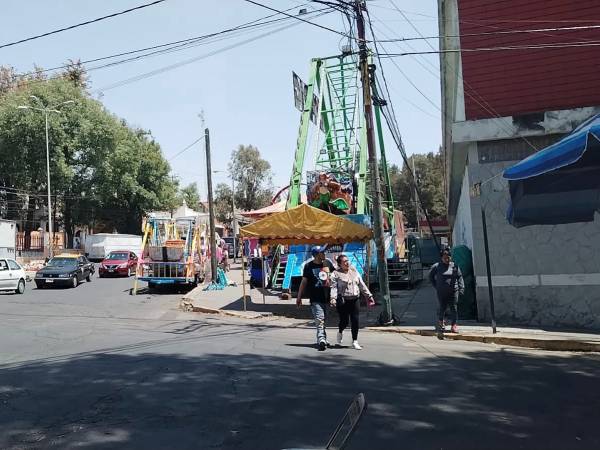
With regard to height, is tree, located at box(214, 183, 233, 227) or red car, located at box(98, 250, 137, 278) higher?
tree, located at box(214, 183, 233, 227)

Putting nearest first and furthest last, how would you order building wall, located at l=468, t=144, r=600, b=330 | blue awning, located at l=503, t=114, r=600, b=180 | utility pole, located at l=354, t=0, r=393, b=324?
blue awning, located at l=503, t=114, r=600, b=180, building wall, located at l=468, t=144, r=600, b=330, utility pole, located at l=354, t=0, r=393, b=324

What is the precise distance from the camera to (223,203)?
209ft

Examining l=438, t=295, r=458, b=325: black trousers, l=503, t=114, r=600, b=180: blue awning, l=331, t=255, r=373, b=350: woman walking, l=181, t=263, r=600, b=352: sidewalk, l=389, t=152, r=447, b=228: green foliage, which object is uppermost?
l=389, t=152, r=447, b=228: green foliage

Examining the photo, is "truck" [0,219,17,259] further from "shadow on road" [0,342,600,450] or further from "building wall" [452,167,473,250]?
"shadow on road" [0,342,600,450]

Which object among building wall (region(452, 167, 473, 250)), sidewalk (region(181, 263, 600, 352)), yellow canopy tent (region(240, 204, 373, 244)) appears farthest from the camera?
yellow canopy tent (region(240, 204, 373, 244))

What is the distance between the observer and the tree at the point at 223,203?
62.2 metres

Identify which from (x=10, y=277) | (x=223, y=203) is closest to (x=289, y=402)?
(x=10, y=277)

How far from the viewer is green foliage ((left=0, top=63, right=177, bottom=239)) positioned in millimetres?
47812

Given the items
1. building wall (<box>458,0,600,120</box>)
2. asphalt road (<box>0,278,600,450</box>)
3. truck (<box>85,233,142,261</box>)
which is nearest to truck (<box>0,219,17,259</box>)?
truck (<box>85,233,142,261</box>)

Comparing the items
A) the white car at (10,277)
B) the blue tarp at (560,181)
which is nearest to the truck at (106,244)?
the white car at (10,277)

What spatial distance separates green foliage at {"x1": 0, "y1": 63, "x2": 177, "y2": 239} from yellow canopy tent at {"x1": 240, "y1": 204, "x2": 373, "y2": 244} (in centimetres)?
3688

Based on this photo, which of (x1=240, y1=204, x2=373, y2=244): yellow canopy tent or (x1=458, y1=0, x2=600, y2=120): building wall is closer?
(x1=458, y1=0, x2=600, y2=120): building wall

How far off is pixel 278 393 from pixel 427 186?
6194cm

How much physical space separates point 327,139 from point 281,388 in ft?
66.1
